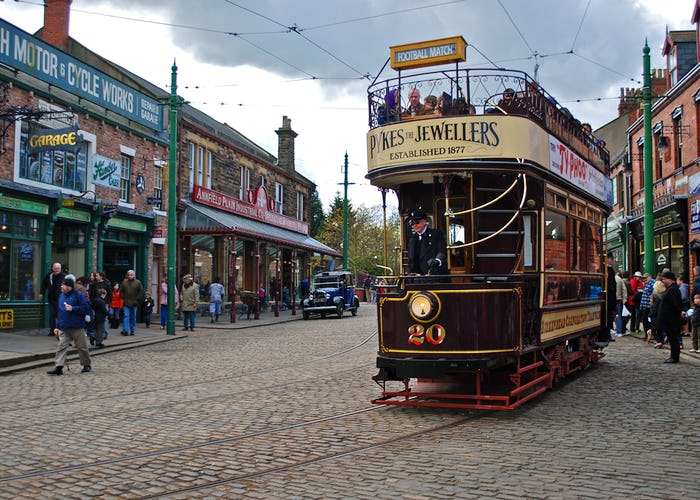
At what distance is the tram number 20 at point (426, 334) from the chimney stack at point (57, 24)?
73.7 ft

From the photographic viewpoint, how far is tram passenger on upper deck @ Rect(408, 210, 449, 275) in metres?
8.45

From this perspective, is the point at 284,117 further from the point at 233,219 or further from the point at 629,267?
the point at 629,267

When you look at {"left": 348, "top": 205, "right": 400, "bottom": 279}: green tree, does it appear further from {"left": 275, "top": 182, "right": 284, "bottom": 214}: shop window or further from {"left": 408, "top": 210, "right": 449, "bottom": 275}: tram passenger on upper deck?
{"left": 408, "top": 210, "right": 449, "bottom": 275}: tram passenger on upper deck

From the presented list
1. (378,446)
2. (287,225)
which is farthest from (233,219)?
(378,446)

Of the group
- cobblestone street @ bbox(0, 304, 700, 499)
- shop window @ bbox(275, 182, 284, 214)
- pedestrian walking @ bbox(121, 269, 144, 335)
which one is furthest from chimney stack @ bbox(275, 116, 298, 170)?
cobblestone street @ bbox(0, 304, 700, 499)

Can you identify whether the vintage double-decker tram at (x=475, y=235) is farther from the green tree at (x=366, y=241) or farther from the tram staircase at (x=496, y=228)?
the green tree at (x=366, y=241)

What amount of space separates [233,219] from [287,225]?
26.4 ft

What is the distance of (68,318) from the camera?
12023 millimetres

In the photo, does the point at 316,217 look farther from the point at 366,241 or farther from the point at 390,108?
the point at 390,108

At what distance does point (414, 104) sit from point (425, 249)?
1.82 m

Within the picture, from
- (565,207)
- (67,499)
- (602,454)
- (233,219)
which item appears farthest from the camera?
(233,219)

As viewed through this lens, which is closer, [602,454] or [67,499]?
[67,499]

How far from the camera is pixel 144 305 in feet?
76.6

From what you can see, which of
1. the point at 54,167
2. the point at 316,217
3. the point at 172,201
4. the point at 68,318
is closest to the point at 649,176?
the point at 172,201
